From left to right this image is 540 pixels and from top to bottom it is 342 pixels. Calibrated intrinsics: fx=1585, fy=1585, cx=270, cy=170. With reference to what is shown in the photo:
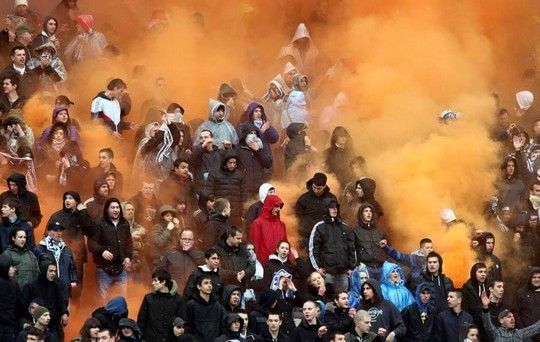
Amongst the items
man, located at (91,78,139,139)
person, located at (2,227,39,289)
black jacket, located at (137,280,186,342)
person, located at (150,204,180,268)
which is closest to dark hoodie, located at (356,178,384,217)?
person, located at (150,204,180,268)

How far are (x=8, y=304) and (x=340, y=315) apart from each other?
12.1 ft

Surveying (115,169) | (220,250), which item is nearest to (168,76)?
(115,169)

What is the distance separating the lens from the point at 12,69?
20734 mm

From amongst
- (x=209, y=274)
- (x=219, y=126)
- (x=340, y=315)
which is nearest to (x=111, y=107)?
(x=219, y=126)

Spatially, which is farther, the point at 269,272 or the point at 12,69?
the point at 12,69

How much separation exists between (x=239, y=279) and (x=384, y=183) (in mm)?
4279

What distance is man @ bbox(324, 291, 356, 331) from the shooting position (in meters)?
17.4

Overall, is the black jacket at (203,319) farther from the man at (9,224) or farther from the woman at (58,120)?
the woman at (58,120)

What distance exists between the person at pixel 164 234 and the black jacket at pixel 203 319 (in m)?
1.60

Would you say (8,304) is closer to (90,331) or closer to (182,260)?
(90,331)

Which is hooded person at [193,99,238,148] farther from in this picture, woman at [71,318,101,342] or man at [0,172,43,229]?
woman at [71,318,101,342]

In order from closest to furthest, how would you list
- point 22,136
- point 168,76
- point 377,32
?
point 22,136
point 168,76
point 377,32

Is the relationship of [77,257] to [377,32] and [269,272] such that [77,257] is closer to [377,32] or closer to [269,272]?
[269,272]

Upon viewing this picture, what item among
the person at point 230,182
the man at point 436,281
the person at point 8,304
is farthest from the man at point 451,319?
the person at point 8,304
